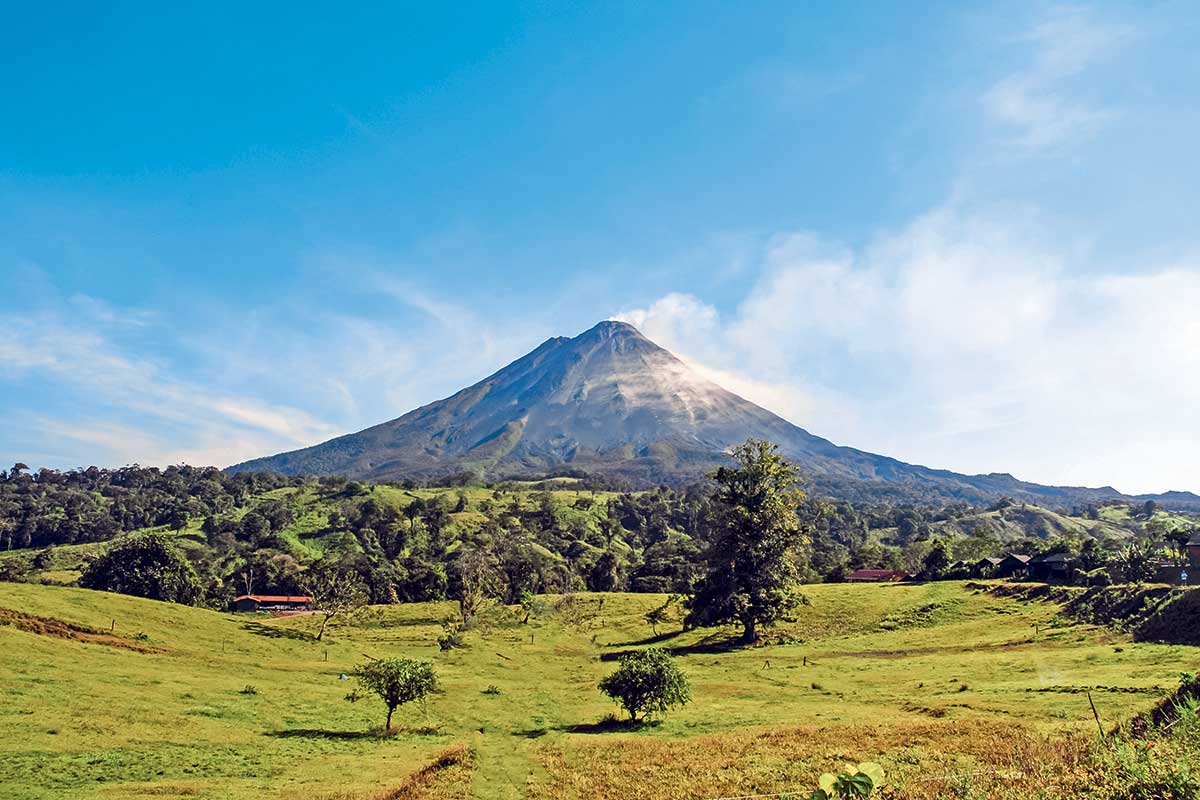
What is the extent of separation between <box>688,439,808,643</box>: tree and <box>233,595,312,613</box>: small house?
8001cm

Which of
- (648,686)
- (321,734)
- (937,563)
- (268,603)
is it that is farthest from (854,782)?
(268,603)

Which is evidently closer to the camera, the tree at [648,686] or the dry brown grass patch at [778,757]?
the dry brown grass patch at [778,757]

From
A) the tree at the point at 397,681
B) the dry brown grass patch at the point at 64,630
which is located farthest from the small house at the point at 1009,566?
the dry brown grass patch at the point at 64,630

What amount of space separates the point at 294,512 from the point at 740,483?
6499 inches

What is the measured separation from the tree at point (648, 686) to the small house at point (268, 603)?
93.7 m

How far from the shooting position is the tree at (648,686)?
37.2 metres

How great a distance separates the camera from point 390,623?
273 feet

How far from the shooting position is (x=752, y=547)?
65.5 metres

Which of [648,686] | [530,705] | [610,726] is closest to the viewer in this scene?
[610,726]

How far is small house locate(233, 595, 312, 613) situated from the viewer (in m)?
116

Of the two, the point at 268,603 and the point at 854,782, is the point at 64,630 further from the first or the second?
the point at 268,603

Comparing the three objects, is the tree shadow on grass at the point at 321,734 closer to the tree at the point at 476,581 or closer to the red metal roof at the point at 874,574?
the tree at the point at 476,581

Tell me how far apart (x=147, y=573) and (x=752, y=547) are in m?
83.6

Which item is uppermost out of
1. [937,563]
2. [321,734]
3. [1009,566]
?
[937,563]
